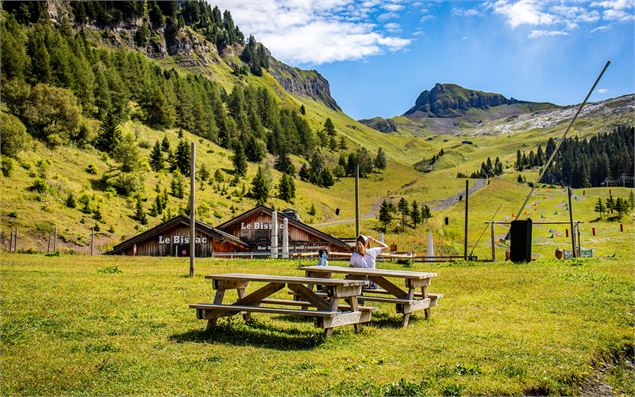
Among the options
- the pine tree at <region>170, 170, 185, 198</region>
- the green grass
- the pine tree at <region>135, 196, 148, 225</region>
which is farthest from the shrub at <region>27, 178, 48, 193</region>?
the green grass

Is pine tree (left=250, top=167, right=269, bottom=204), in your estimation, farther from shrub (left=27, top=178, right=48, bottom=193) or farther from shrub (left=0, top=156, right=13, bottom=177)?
shrub (left=0, top=156, right=13, bottom=177)

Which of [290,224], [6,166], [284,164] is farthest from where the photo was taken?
[284,164]

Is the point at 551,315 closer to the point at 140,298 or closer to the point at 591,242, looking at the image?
the point at 140,298

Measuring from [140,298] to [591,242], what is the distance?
72163 millimetres

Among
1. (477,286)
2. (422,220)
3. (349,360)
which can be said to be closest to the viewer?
(349,360)

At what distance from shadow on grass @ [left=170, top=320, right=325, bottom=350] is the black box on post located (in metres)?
22.2

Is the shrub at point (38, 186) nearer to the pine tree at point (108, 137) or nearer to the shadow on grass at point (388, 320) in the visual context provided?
the pine tree at point (108, 137)

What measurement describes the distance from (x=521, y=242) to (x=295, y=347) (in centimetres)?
2435

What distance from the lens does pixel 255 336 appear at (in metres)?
11.3

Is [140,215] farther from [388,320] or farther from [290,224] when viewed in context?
[388,320]

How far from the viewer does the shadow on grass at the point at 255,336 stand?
1066 centimetres

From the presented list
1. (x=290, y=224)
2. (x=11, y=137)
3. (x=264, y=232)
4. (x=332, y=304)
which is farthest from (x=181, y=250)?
(x=332, y=304)

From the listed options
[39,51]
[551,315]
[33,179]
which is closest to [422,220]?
[33,179]

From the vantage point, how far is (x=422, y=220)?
319 ft
